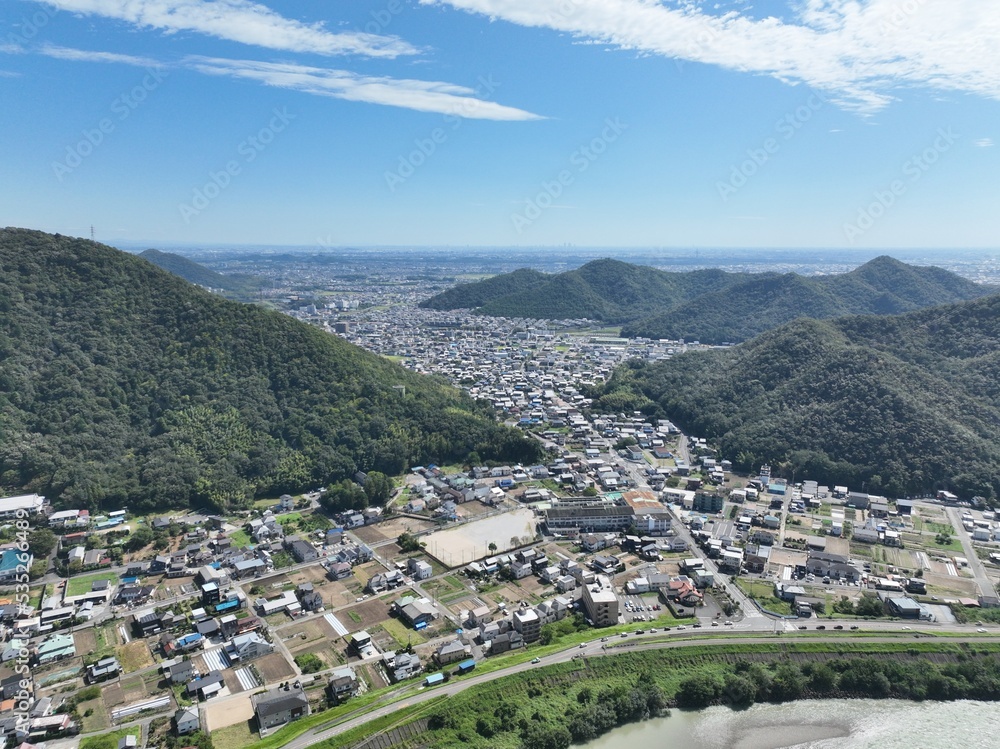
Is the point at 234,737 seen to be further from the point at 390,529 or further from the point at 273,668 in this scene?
the point at 390,529

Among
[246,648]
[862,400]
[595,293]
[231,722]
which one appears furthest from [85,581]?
[595,293]

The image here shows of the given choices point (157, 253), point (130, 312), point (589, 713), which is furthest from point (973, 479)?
A: point (157, 253)

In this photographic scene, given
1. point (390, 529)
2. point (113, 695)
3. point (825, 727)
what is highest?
point (390, 529)

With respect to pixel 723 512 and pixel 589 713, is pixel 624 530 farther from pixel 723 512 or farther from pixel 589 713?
pixel 589 713

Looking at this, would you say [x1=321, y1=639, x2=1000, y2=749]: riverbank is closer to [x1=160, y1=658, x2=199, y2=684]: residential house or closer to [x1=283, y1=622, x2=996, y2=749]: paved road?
[x1=283, y1=622, x2=996, y2=749]: paved road

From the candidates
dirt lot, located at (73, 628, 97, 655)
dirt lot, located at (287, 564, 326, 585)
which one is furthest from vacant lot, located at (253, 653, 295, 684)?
dirt lot, located at (73, 628, 97, 655)

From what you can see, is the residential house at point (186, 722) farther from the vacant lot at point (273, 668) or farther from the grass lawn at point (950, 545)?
the grass lawn at point (950, 545)

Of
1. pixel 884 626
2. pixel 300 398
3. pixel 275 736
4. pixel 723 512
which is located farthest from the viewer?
pixel 300 398
